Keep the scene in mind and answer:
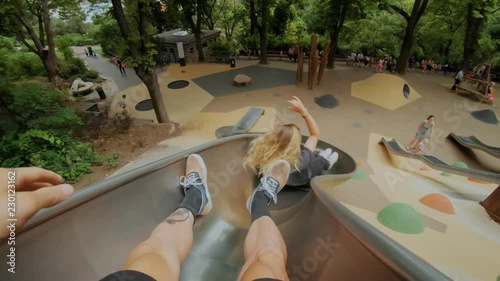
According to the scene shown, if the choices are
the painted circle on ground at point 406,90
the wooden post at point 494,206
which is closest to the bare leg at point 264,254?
the wooden post at point 494,206

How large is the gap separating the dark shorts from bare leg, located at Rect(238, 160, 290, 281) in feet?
1.70

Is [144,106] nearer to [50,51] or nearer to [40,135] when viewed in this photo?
[50,51]

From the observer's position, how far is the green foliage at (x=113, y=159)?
590 centimetres

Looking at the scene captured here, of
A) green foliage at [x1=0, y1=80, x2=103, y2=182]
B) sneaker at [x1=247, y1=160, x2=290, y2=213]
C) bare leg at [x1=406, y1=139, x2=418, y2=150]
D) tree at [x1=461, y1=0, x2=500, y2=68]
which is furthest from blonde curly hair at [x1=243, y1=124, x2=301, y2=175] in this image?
tree at [x1=461, y1=0, x2=500, y2=68]

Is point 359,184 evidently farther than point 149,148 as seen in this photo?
No

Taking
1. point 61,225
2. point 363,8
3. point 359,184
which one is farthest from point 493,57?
point 61,225

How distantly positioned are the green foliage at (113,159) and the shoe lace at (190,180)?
4.11 meters

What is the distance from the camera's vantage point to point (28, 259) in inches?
55.4

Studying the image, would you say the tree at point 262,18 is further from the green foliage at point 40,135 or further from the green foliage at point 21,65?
the green foliage at point 21,65

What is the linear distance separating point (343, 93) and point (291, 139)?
32.9 feet

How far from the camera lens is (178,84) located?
13234 millimetres

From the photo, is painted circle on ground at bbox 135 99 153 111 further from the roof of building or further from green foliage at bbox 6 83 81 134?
the roof of building

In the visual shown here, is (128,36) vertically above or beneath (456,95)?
above

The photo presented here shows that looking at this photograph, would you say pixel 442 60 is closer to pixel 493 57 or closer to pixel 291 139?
pixel 493 57
